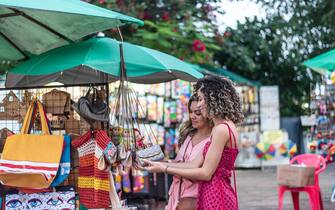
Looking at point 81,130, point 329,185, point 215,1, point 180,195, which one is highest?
point 215,1

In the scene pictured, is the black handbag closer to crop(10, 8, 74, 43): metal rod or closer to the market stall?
the market stall

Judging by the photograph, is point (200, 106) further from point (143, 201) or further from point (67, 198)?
point (143, 201)

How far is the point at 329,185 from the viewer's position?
12.4m

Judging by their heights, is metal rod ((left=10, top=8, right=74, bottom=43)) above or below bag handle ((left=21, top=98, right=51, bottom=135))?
above

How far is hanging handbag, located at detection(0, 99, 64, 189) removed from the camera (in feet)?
15.8

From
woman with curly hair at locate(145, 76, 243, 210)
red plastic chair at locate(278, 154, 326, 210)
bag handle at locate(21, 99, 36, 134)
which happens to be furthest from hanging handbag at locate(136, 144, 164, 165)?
red plastic chair at locate(278, 154, 326, 210)

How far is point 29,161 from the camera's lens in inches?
190

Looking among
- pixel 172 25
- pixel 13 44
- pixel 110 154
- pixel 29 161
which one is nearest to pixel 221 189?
pixel 110 154

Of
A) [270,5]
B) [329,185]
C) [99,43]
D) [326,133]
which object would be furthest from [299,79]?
[99,43]

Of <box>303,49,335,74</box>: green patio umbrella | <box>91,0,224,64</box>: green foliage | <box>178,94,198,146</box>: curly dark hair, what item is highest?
<box>91,0,224,64</box>: green foliage

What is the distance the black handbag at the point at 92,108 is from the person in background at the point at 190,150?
2.62 feet

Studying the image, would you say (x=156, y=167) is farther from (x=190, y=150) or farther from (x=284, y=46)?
(x=284, y=46)

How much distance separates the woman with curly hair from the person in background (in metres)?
0.32

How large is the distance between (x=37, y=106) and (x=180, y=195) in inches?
59.9
